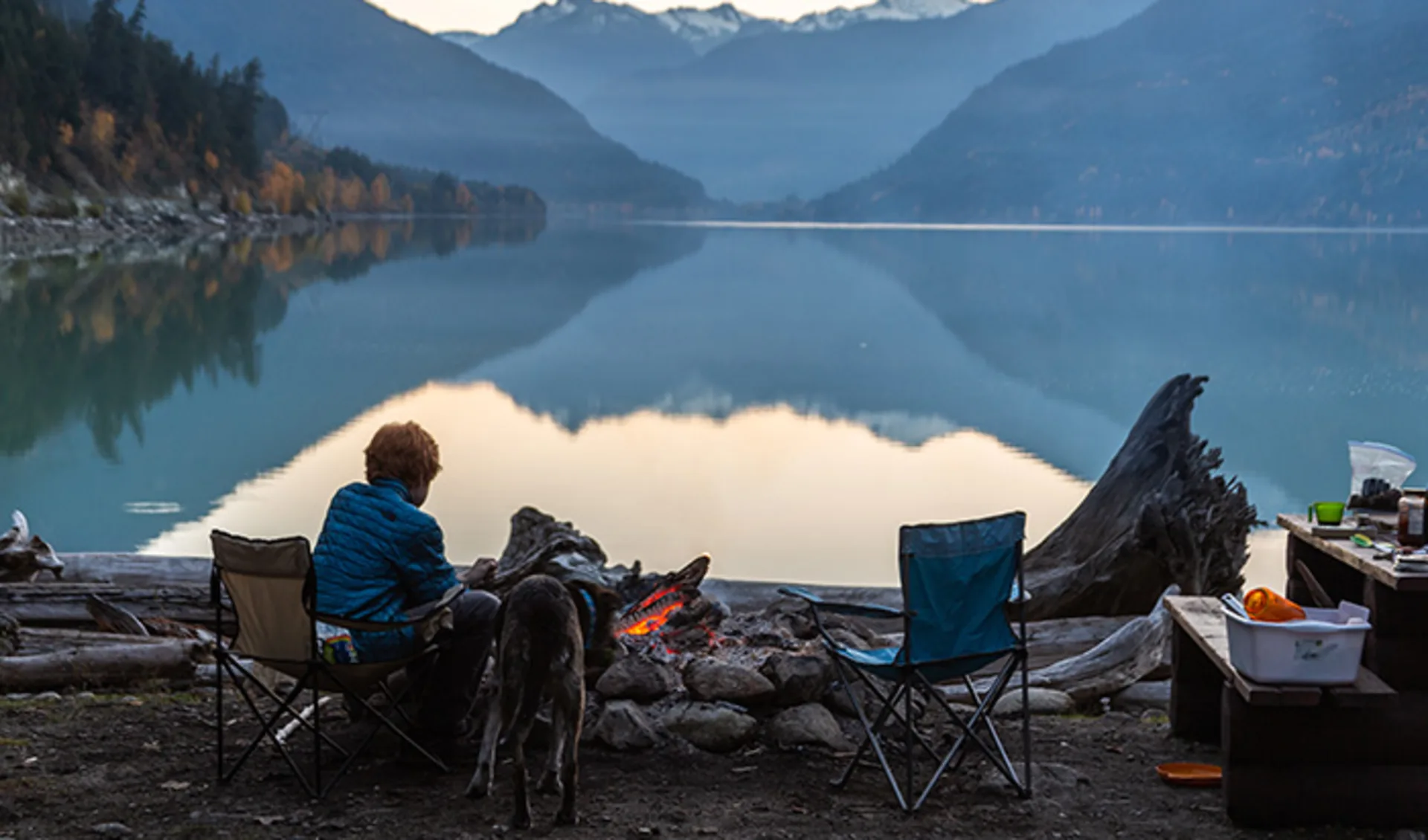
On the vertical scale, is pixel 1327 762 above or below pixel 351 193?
below

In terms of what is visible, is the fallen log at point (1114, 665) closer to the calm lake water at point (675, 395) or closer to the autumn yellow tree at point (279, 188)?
the calm lake water at point (675, 395)

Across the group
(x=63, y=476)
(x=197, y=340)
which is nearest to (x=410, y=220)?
(x=197, y=340)

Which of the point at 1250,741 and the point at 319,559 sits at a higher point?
the point at 319,559

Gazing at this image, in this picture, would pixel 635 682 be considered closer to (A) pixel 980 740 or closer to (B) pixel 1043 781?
(A) pixel 980 740

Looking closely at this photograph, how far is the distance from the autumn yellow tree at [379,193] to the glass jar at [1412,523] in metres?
133

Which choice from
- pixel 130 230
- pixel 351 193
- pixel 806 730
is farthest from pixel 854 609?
pixel 351 193

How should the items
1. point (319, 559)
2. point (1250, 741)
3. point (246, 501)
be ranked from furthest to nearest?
point (246, 501) → point (319, 559) → point (1250, 741)

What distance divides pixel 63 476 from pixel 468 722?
31.7ft

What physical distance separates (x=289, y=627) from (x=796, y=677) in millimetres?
1715

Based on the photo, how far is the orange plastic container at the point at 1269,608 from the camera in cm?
435

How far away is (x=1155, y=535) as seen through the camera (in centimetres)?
757

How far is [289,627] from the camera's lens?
179 inches

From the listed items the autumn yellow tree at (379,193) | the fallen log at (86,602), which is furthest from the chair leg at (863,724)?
the autumn yellow tree at (379,193)

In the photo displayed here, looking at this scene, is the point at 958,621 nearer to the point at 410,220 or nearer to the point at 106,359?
the point at 106,359
